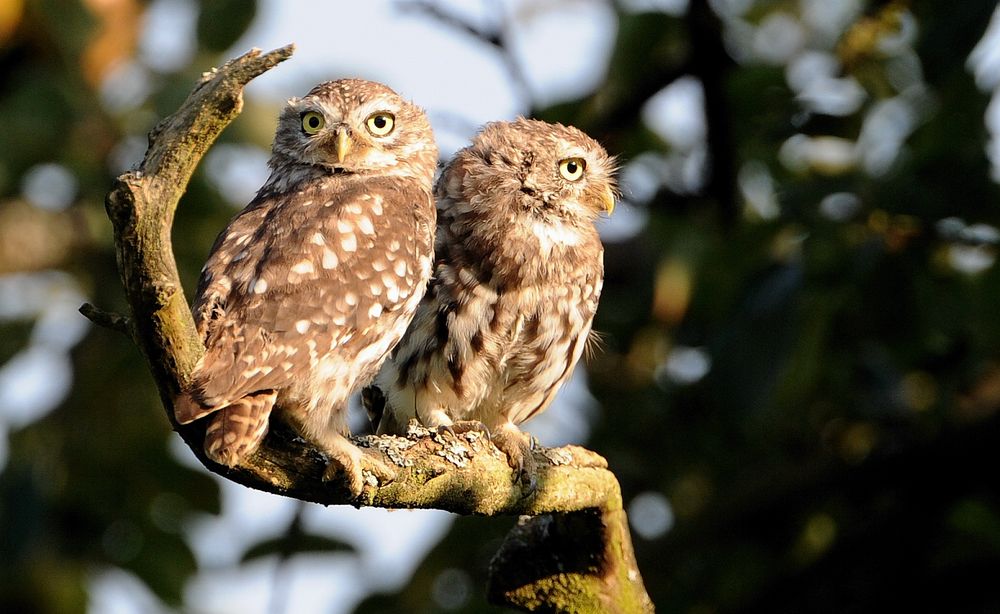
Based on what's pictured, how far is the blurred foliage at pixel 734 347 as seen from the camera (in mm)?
4934

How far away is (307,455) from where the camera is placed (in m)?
2.83

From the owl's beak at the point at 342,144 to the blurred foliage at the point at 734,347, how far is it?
145cm

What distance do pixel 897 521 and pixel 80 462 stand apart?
409cm

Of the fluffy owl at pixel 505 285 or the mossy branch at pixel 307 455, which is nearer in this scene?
the mossy branch at pixel 307 455

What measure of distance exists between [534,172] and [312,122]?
2.37 feet

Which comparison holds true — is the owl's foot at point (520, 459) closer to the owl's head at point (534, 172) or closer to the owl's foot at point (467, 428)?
the owl's foot at point (467, 428)

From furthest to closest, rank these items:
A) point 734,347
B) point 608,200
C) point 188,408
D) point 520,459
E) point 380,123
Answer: point 734,347 → point 608,200 → point 380,123 → point 520,459 → point 188,408

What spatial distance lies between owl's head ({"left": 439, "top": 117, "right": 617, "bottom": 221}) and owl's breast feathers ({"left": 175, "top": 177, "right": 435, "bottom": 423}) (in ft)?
1.52

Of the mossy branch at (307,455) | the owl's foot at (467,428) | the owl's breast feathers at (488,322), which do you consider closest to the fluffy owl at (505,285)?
the owl's breast feathers at (488,322)

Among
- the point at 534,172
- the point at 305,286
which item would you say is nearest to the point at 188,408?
the point at 305,286

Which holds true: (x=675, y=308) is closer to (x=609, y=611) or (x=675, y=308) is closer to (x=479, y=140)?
(x=479, y=140)

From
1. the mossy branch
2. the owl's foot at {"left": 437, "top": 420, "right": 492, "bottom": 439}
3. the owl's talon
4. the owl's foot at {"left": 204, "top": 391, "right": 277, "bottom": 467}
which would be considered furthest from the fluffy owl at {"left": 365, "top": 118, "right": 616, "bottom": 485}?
the owl's foot at {"left": 204, "top": 391, "right": 277, "bottom": 467}

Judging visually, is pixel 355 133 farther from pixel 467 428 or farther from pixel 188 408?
pixel 188 408

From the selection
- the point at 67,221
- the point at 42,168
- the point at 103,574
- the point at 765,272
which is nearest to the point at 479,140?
the point at 765,272
